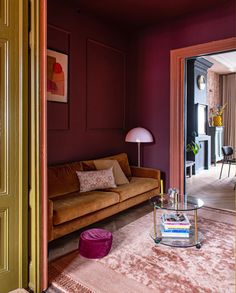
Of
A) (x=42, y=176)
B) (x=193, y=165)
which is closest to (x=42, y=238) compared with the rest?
(x=42, y=176)

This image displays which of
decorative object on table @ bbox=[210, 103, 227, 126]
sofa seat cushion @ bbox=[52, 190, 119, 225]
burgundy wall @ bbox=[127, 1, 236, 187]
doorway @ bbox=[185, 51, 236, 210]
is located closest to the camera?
sofa seat cushion @ bbox=[52, 190, 119, 225]

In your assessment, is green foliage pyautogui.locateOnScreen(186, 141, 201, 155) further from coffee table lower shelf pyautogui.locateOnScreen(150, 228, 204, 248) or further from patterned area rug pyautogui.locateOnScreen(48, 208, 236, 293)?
coffee table lower shelf pyautogui.locateOnScreen(150, 228, 204, 248)

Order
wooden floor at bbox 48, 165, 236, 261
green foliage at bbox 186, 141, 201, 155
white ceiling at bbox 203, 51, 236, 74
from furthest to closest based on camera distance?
1. white ceiling at bbox 203, 51, 236, 74
2. green foliage at bbox 186, 141, 201, 155
3. wooden floor at bbox 48, 165, 236, 261

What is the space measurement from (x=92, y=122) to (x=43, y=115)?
2222mm

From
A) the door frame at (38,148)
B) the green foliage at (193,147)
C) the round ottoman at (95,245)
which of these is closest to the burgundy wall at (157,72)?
the green foliage at (193,147)

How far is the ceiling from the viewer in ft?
12.3

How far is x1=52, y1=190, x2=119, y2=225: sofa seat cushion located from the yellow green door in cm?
67

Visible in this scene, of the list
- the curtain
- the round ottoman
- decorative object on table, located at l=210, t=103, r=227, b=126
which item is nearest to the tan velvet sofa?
the round ottoman

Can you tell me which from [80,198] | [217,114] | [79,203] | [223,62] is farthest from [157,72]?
[217,114]

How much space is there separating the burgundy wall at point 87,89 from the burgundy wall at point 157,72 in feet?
0.81

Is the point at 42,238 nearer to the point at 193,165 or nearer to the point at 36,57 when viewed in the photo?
the point at 36,57

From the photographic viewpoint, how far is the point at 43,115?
207 centimetres

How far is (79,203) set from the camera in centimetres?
296

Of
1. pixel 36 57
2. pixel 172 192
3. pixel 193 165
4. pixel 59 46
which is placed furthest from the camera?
pixel 193 165
